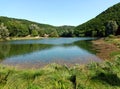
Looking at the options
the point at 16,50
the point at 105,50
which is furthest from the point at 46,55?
the point at 105,50

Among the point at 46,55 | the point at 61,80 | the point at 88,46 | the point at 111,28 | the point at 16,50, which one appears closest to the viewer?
the point at 61,80

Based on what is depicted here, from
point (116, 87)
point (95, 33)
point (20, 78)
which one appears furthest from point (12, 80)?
point (95, 33)

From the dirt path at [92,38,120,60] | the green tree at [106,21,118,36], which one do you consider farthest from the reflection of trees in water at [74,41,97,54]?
the green tree at [106,21,118,36]

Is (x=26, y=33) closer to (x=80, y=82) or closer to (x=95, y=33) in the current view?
(x=95, y=33)

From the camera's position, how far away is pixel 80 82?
11.6 meters

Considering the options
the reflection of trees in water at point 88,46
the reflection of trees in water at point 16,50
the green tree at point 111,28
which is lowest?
the reflection of trees in water at point 88,46

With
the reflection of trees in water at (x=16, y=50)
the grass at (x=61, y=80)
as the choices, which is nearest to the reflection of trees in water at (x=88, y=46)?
the reflection of trees in water at (x=16, y=50)

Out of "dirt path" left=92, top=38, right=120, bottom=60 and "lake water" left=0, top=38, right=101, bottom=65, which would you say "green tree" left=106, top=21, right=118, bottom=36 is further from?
"lake water" left=0, top=38, right=101, bottom=65

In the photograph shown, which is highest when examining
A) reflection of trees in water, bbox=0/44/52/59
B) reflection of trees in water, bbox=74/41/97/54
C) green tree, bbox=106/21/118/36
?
green tree, bbox=106/21/118/36

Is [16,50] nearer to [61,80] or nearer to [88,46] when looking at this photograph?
[88,46]

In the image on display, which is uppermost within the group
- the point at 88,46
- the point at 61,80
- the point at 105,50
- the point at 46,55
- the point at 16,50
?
the point at 61,80

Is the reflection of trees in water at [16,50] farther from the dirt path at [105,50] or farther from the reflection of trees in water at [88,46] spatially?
the dirt path at [105,50]

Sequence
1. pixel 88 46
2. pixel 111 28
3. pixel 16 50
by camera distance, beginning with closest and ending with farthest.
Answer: pixel 16 50, pixel 88 46, pixel 111 28

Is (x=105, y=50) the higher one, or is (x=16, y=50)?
(x=16, y=50)
